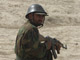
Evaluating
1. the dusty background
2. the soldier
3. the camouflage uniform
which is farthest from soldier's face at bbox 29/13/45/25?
the dusty background

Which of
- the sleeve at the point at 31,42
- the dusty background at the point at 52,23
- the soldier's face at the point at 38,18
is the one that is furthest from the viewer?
the dusty background at the point at 52,23

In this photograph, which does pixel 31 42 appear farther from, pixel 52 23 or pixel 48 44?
pixel 52 23

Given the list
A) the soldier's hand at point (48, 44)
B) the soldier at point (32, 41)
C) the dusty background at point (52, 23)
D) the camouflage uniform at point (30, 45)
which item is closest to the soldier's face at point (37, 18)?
the soldier at point (32, 41)

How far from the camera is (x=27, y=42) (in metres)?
3.00

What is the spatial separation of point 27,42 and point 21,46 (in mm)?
119

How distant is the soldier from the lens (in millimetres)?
3014

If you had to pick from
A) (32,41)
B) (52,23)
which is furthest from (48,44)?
(52,23)

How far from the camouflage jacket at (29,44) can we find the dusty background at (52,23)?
4309 mm

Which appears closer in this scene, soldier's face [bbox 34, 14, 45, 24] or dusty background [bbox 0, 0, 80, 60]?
soldier's face [bbox 34, 14, 45, 24]

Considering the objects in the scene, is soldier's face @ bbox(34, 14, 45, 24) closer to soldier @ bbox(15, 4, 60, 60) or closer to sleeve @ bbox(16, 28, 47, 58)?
soldier @ bbox(15, 4, 60, 60)

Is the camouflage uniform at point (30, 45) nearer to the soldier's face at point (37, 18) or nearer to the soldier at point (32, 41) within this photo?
the soldier at point (32, 41)

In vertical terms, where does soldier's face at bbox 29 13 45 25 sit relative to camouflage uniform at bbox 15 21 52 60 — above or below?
above

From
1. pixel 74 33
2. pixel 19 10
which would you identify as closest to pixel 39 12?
pixel 74 33

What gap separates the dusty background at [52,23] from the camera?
26.4 ft
